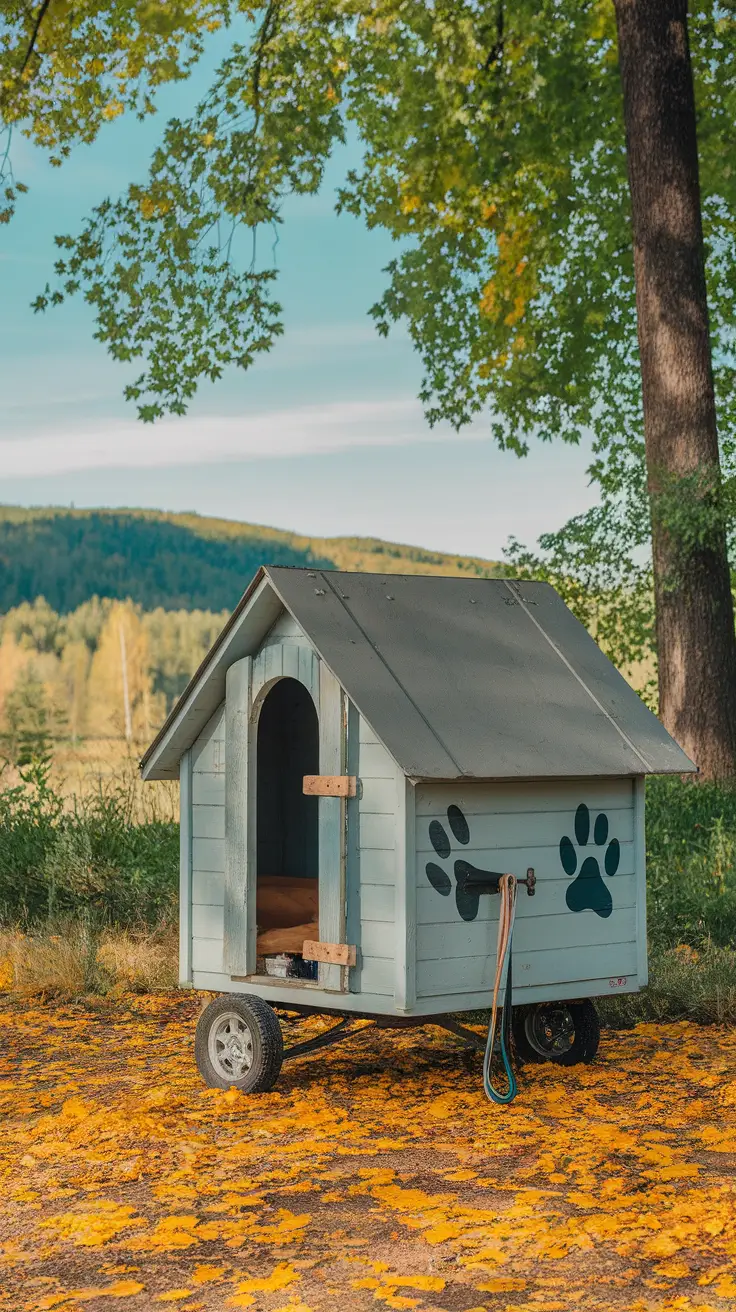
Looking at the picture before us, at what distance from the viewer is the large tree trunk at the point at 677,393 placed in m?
12.4

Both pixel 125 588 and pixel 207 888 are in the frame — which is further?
pixel 125 588

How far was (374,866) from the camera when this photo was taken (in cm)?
582

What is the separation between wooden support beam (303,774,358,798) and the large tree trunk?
6883mm

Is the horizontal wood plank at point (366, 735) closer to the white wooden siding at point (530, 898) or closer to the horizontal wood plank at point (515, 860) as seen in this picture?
the white wooden siding at point (530, 898)

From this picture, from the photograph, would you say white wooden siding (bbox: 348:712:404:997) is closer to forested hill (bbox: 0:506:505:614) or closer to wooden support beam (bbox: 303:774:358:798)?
wooden support beam (bbox: 303:774:358:798)

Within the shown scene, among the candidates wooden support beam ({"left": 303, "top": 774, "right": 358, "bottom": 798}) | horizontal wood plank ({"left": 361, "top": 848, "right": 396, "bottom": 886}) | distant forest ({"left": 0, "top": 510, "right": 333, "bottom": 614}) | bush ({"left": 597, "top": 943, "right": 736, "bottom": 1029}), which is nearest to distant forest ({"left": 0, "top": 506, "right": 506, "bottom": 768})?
distant forest ({"left": 0, "top": 510, "right": 333, "bottom": 614})

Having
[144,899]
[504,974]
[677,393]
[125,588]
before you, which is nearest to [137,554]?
[125,588]

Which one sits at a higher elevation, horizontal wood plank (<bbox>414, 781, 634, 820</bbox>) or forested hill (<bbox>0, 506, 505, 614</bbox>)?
forested hill (<bbox>0, 506, 505, 614</bbox>)

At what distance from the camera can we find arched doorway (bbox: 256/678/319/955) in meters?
7.86

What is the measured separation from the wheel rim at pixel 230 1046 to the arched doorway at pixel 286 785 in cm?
138

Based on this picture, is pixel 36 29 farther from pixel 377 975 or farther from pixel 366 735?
pixel 377 975

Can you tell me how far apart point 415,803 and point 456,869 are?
0.35 meters

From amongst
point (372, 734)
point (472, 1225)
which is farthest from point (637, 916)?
point (472, 1225)

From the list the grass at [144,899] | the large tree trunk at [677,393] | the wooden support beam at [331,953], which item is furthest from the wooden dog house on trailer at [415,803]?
the large tree trunk at [677,393]
